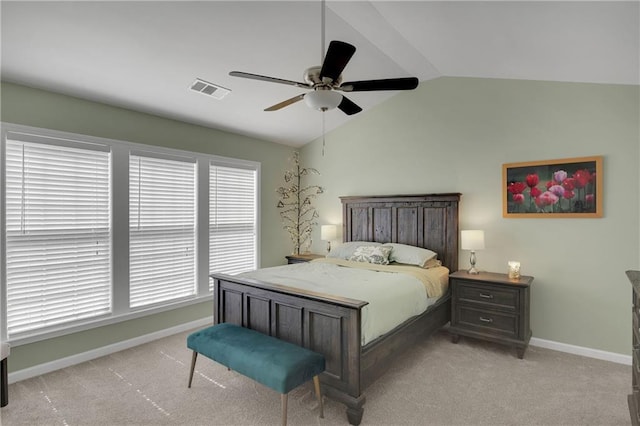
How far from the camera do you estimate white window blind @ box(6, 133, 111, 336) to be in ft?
9.53

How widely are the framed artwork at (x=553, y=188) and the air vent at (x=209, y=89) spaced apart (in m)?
3.19

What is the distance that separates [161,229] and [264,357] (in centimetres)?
238

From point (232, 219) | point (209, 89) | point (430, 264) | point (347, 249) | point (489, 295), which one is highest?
point (209, 89)

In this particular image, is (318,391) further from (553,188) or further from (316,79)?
(553,188)

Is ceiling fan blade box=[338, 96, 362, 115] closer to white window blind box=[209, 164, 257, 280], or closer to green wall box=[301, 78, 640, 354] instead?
green wall box=[301, 78, 640, 354]

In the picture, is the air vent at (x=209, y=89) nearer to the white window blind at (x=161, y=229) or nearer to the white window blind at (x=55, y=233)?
the white window blind at (x=161, y=229)

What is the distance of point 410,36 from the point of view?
2992mm

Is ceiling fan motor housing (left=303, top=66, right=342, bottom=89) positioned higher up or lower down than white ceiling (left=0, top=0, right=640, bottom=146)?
lower down

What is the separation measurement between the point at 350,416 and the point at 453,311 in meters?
1.90

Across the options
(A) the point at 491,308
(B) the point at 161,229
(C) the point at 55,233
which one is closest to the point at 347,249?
(A) the point at 491,308

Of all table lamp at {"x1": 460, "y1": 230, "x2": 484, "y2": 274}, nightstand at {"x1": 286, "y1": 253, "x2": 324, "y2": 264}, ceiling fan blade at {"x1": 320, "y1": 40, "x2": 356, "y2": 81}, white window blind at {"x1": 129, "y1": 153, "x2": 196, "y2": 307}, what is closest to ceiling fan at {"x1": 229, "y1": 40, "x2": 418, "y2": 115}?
ceiling fan blade at {"x1": 320, "y1": 40, "x2": 356, "y2": 81}

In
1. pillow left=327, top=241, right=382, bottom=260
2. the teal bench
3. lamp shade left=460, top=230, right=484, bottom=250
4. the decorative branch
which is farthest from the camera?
the decorative branch

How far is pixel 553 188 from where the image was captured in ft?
11.5

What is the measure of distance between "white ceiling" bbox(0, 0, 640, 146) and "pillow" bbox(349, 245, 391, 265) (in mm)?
2018
